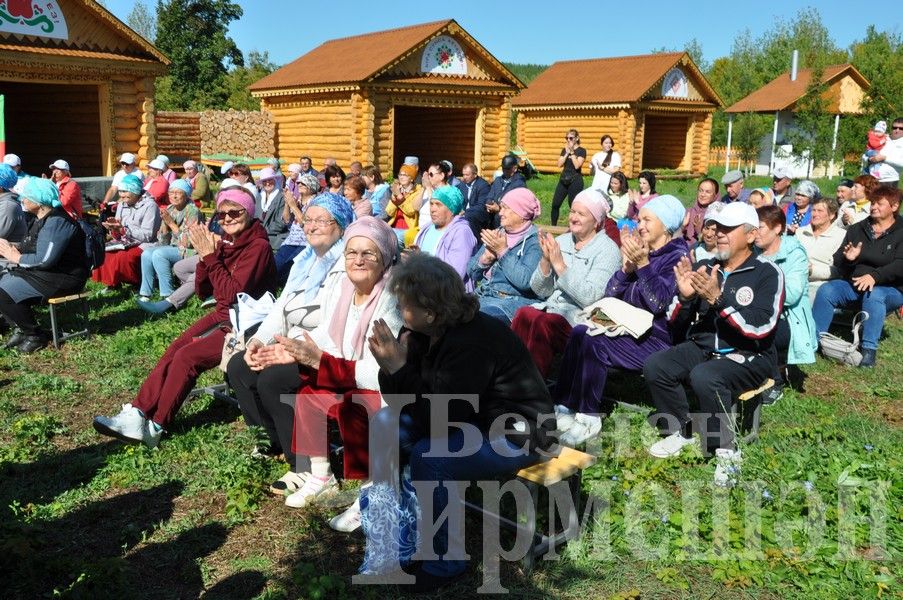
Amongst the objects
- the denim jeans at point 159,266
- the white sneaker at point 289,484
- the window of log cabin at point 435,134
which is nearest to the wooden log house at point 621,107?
the window of log cabin at point 435,134

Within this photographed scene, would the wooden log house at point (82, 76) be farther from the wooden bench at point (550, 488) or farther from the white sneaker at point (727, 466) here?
the white sneaker at point (727, 466)

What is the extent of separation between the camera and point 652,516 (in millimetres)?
3988

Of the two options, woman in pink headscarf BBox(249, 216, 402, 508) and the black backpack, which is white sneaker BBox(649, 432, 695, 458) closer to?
woman in pink headscarf BBox(249, 216, 402, 508)

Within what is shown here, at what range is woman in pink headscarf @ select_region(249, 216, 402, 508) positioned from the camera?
396 cm

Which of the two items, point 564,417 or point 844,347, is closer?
point 564,417

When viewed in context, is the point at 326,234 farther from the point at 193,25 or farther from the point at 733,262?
the point at 193,25

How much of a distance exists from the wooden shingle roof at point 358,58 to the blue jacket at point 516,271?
13.9 meters

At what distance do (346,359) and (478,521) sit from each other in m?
1.10

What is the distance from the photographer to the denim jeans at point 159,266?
8.84 metres

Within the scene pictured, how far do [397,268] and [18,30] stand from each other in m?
12.7

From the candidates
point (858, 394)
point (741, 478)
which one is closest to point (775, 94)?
point (858, 394)

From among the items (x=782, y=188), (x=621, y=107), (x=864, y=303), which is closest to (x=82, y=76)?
(x=782, y=188)

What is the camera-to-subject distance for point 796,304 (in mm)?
5758

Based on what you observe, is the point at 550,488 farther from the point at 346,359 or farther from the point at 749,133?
the point at 749,133
